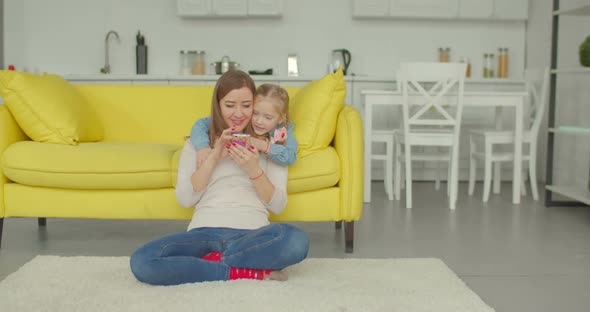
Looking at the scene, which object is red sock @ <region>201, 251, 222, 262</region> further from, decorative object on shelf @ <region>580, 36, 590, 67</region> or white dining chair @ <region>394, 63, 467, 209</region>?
decorative object on shelf @ <region>580, 36, 590, 67</region>

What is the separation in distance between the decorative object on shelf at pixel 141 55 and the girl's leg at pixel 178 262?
4.02m

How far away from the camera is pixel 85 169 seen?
107 inches

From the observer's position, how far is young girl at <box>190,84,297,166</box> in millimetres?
2338

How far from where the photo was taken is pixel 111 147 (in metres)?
2.85

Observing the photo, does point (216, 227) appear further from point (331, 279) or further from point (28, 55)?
point (28, 55)

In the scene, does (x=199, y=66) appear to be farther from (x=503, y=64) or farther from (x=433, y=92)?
(x=503, y=64)

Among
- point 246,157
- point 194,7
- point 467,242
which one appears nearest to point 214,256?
point 246,157

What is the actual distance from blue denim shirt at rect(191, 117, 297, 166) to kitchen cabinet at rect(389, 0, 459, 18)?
12.0ft

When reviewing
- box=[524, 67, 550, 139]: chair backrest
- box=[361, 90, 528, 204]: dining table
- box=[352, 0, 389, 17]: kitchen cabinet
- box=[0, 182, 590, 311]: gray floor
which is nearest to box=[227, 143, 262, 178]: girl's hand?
box=[0, 182, 590, 311]: gray floor

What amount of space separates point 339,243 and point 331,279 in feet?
2.47

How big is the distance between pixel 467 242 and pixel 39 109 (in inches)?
81.0

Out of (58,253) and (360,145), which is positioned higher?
(360,145)

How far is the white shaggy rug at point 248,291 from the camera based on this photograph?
1.94 m

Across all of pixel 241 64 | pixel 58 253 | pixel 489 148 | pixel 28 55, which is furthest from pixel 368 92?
pixel 28 55
